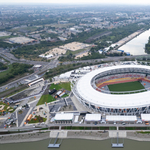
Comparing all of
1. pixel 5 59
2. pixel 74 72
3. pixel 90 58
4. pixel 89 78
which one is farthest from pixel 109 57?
pixel 5 59

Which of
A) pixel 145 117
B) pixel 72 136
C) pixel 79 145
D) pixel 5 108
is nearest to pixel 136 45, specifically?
pixel 145 117

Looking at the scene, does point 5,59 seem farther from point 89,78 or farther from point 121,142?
point 121,142

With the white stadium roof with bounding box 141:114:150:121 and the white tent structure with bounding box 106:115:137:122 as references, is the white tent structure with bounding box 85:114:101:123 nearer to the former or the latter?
the white tent structure with bounding box 106:115:137:122

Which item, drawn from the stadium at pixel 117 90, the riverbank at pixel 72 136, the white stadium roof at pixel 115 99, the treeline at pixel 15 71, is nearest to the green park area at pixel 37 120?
the riverbank at pixel 72 136

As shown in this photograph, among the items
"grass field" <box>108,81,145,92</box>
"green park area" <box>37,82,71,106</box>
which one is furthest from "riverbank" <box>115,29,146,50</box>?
"green park area" <box>37,82,71,106</box>

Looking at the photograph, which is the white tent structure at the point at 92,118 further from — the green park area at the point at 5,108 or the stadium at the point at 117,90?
the green park area at the point at 5,108

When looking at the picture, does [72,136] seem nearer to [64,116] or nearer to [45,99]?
[64,116]
